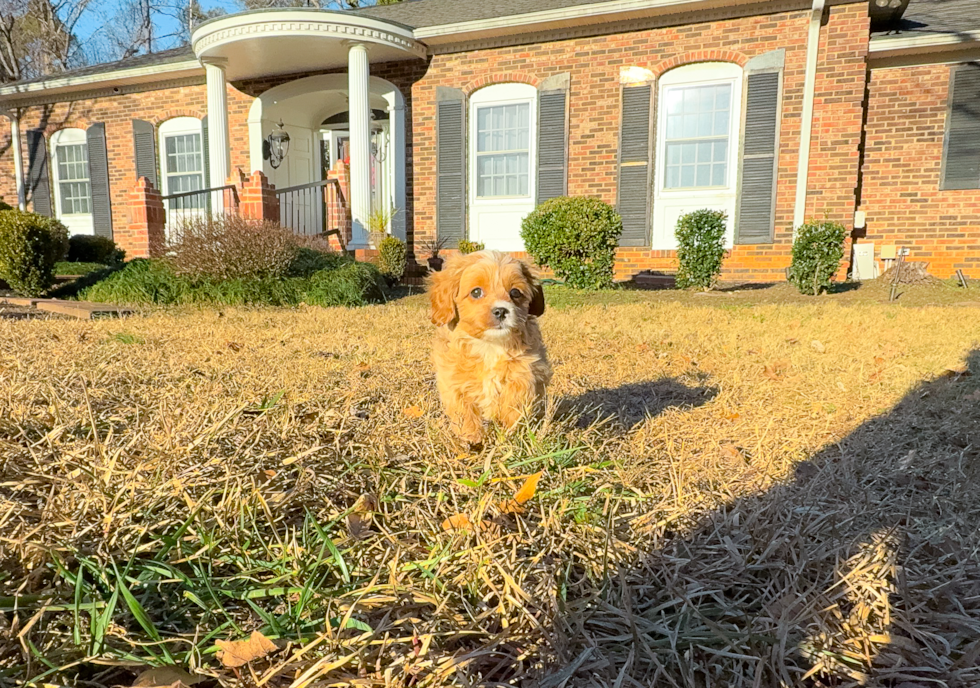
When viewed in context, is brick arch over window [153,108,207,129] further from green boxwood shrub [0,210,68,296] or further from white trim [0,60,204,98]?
green boxwood shrub [0,210,68,296]

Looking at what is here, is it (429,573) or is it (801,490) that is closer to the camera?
(429,573)

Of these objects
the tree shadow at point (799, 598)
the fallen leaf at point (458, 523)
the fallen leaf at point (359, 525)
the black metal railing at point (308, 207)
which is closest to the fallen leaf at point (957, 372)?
the tree shadow at point (799, 598)

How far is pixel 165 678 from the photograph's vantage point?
1.14 meters

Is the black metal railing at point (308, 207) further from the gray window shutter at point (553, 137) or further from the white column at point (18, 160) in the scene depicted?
the white column at point (18, 160)

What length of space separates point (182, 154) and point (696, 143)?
12.3 metres

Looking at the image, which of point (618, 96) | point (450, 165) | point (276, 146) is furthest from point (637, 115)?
point (276, 146)

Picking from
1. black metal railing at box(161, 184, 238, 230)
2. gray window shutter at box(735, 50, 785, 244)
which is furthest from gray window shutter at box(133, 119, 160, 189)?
gray window shutter at box(735, 50, 785, 244)

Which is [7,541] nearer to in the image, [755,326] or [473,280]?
[473,280]

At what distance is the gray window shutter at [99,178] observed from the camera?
50.2 ft

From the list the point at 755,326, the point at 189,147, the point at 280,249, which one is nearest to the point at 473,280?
the point at 755,326

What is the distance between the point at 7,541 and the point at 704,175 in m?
11.5

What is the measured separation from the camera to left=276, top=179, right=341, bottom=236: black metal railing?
12688 mm

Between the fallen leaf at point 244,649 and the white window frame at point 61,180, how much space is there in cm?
1828

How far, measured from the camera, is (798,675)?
3.97ft
